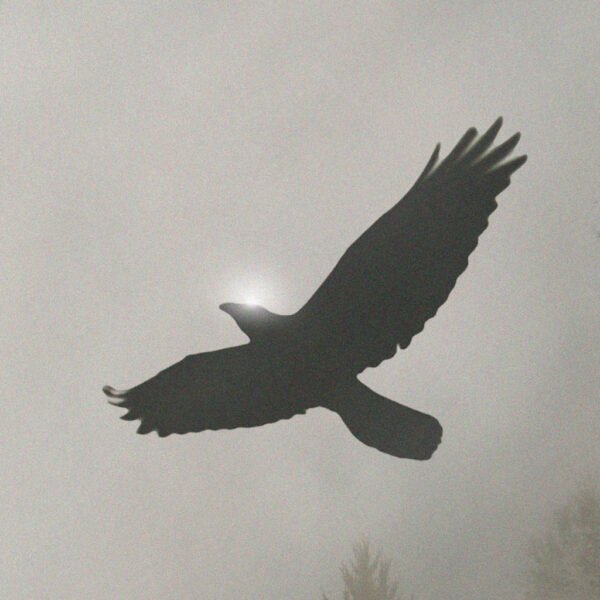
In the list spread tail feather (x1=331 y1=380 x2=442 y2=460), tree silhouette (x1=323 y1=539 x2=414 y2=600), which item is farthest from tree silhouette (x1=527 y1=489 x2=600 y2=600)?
spread tail feather (x1=331 y1=380 x2=442 y2=460)

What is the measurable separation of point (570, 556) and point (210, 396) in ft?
111

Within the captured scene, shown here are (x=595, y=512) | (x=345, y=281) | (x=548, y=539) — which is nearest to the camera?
(x=345, y=281)

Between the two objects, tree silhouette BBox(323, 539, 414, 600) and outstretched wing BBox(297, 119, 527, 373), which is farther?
tree silhouette BBox(323, 539, 414, 600)

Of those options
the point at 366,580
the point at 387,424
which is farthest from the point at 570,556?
the point at 387,424

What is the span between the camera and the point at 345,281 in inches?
135

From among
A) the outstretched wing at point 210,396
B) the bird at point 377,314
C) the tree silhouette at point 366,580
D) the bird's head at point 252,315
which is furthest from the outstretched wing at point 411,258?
the tree silhouette at point 366,580

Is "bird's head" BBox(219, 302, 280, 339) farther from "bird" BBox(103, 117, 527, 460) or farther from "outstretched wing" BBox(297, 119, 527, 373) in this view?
"outstretched wing" BBox(297, 119, 527, 373)

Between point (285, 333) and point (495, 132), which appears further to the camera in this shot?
point (285, 333)

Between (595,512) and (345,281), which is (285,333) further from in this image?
(595,512)

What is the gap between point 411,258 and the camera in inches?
138

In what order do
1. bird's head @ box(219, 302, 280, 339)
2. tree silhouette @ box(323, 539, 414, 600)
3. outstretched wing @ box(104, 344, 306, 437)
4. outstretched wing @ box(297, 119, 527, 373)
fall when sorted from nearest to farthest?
outstretched wing @ box(297, 119, 527, 373)
bird's head @ box(219, 302, 280, 339)
outstretched wing @ box(104, 344, 306, 437)
tree silhouette @ box(323, 539, 414, 600)

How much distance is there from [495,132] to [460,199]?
0.37 m

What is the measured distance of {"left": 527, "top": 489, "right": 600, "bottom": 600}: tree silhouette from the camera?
29942 mm

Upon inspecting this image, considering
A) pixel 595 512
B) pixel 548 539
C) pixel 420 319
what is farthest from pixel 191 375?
pixel 548 539
